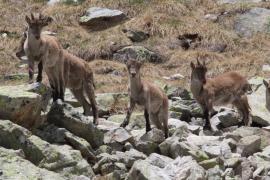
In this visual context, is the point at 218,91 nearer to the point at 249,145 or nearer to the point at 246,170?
the point at 249,145

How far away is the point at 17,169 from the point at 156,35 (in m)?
17.9

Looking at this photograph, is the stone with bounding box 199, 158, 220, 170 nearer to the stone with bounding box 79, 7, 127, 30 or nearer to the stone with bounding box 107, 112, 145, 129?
the stone with bounding box 107, 112, 145, 129

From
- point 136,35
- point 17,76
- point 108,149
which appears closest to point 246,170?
point 108,149

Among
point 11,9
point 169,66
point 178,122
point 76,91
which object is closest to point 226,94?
point 178,122

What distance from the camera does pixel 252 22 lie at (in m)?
27.8

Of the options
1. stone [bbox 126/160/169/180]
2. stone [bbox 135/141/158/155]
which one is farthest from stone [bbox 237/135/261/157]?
stone [bbox 126/160/169/180]

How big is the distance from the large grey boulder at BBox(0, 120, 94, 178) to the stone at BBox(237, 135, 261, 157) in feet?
13.2

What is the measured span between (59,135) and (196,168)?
2.66 meters

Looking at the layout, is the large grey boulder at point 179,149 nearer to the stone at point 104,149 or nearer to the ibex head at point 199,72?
the stone at point 104,149

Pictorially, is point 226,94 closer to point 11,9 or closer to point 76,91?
point 76,91

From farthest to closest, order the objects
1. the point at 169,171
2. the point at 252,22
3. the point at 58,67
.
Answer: the point at 252,22 → the point at 58,67 → the point at 169,171

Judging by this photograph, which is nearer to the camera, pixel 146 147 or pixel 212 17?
pixel 146 147

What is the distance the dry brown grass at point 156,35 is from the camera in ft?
78.5

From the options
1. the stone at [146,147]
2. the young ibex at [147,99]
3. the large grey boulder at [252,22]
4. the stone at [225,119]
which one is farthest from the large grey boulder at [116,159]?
the large grey boulder at [252,22]
